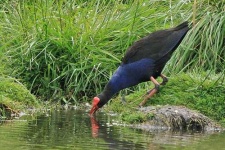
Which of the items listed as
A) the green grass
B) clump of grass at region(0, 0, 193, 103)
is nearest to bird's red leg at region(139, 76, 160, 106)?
the green grass

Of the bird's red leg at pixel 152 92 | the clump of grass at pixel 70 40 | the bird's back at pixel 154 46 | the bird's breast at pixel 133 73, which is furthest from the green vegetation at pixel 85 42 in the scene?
the bird's red leg at pixel 152 92

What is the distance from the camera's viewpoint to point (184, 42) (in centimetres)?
1154

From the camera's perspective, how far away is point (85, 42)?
1216cm

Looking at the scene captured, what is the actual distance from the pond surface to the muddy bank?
0.30 m

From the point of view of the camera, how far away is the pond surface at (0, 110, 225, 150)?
742 centimetres

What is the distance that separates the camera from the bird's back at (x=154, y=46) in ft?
33.4

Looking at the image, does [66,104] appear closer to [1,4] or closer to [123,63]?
[123,63]

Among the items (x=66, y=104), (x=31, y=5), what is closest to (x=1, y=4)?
(x=31, y=5)

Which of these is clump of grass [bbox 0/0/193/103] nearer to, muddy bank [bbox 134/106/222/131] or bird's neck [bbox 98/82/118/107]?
bird's neck [bbox 98/82/118/107]

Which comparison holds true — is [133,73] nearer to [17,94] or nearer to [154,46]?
[154,46]

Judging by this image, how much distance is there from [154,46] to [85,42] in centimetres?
213

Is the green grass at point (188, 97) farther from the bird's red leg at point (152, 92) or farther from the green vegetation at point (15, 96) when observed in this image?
the green vegetation at point (15, 96)

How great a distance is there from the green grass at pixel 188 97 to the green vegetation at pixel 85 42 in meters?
0.69

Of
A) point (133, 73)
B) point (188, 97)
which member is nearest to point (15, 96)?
point (133, 73)
